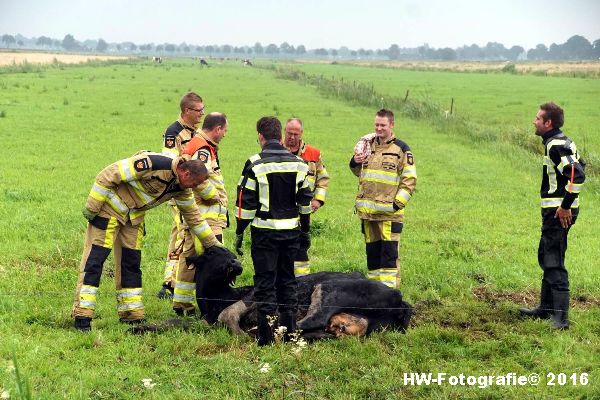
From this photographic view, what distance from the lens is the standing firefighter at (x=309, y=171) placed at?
8.11 metres

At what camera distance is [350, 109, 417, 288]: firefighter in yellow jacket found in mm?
8305

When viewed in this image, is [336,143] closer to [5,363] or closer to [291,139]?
[291,139]

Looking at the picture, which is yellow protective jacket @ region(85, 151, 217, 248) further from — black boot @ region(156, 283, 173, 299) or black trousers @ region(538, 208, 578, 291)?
black trousers @ region(538, 208, 578, 291)

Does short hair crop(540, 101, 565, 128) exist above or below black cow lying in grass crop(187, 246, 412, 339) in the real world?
above

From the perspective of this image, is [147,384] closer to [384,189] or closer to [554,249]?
[384,189]

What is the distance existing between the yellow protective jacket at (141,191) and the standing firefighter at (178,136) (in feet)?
2.80

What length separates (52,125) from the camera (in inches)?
1005

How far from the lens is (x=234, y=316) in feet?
22.8

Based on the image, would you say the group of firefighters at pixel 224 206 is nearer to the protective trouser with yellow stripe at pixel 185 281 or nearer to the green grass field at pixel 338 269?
the protective trouser with yellow stripe at pixel 185 281

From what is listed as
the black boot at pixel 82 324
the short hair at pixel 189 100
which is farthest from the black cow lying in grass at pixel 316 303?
the short hair at pixel 189 100

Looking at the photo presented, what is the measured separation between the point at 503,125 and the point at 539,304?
2455cm

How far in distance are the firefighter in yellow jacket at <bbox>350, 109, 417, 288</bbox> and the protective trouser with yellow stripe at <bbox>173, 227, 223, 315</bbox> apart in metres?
2.32

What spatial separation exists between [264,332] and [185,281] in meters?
1.51

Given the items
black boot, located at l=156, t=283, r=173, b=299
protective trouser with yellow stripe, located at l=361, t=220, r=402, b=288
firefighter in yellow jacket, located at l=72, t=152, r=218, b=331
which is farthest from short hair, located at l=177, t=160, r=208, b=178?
protective trouser with yellow stripe, located at l=361, t=220, r=402, b=288
